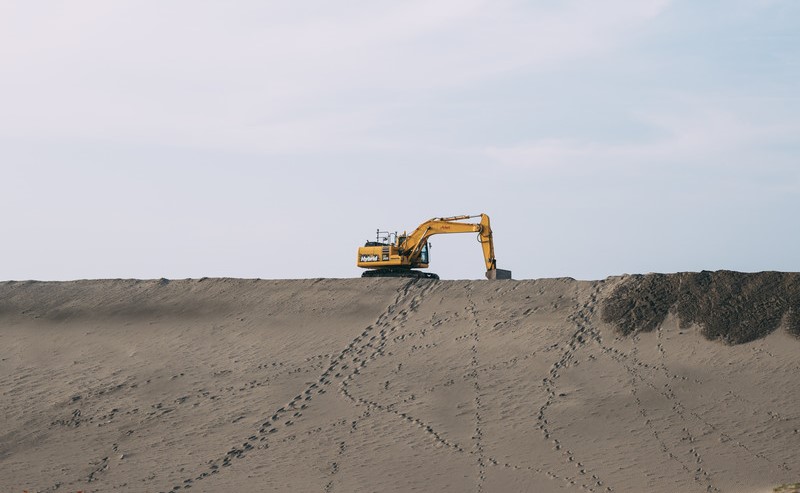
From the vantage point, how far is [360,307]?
31109 mm

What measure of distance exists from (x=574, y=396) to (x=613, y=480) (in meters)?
4.07

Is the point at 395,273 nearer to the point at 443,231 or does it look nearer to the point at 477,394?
the point at 443,231

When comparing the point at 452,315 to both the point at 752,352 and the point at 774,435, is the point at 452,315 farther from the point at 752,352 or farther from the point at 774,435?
the point at 774,435

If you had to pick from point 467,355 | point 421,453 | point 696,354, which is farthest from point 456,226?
point 421,453

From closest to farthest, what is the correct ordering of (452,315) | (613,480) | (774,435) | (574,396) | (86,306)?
(613,480)
(774,435)
(574,396)
(452,315)
(86,306)

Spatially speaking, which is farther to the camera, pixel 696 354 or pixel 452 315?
pixel 452 315

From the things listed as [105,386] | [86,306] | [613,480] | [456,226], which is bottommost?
[613,480]

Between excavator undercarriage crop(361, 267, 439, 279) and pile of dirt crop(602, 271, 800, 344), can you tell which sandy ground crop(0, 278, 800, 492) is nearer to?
pile of dirt crop(602, 271, 800, 344)

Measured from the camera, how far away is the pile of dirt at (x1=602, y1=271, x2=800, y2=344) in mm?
26938

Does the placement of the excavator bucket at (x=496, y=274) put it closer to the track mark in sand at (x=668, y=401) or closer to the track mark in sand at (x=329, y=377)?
the track mark in sand at (x=329, y=377)

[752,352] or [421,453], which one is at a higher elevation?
[752,352]

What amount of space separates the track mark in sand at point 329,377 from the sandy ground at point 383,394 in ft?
0.21

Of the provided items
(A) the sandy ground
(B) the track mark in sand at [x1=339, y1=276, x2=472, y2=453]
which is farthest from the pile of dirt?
(B) the track mark in sand at [x1=339, y1=276, x2=472, y2=453]

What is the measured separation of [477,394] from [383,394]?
2.29 m
